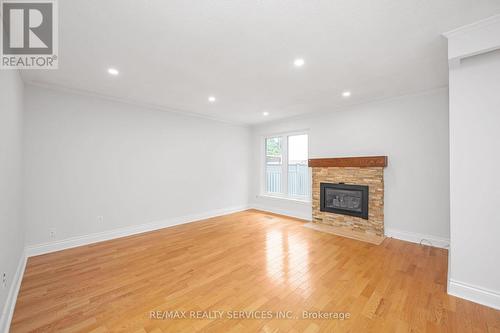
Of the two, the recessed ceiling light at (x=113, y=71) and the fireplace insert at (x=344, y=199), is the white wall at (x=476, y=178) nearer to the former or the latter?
the fireplace insert at (x=344, y=199)

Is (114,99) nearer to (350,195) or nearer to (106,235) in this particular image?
(106,235)

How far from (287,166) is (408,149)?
2.83 meters

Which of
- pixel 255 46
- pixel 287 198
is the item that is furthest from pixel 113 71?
pixel 287 198

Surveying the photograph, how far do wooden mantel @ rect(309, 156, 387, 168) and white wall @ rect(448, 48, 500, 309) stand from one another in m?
1.76

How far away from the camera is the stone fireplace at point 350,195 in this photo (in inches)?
156

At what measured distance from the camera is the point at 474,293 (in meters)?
2.04

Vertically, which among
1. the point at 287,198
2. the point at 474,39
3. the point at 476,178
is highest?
the point at 474,39

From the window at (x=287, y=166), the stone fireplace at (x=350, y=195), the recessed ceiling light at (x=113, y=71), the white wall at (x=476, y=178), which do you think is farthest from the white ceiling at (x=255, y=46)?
the window at (x=287, y=166)

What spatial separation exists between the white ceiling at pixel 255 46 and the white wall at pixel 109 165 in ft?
1.61

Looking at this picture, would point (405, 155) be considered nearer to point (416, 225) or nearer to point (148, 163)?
point (416, 225)

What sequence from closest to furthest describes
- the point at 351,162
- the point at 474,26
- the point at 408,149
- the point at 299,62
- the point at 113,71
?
the point at 474,26 < the point at 299,62 < the point at 113,71 < the point at 408,149 < the point at 351,162

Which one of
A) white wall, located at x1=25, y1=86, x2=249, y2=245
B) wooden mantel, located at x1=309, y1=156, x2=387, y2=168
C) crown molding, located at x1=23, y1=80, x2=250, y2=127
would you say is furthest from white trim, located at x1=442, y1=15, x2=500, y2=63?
white wall, located at x1=25, y1=86, x2=249, y2=245

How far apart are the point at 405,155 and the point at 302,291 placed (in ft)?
10.5

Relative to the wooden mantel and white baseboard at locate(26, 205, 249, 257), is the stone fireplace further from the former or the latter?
white baseboard at locate(26, 205, 249, 257)
